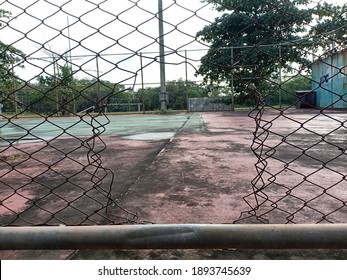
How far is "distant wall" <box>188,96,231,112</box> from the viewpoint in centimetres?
1503

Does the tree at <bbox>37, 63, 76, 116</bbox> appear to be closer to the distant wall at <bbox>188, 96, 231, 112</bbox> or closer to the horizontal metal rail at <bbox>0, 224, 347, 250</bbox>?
the horizontal metal rail at <bbox>0, 224, 347, 250</bbox>

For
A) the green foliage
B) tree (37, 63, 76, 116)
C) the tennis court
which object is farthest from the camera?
the tennis court

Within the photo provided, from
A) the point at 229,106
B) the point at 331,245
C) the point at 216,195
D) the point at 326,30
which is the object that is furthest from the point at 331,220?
the point at 229,106

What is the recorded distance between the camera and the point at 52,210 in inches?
63.3

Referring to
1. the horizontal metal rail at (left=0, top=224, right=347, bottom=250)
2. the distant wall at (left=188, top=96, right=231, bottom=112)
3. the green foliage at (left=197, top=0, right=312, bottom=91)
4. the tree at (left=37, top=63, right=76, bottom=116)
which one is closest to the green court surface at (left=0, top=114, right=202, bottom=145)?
the tree at (left=37, top=63, right=76, bottom=116)

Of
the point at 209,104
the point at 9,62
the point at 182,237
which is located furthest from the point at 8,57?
the point at 209,104

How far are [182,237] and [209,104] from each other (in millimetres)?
15005

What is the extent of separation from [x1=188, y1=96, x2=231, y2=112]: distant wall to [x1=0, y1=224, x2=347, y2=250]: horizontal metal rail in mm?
14358

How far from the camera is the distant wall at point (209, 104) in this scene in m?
15.0

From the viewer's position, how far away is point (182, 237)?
0.75 m

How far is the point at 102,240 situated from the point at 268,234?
0.40 m

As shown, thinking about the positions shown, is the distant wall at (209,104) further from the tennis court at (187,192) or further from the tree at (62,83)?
the tree at (62,83)

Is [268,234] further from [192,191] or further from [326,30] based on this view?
[192,191]

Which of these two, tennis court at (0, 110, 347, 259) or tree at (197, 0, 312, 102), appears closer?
tree at (197, 0, 312, 102)
